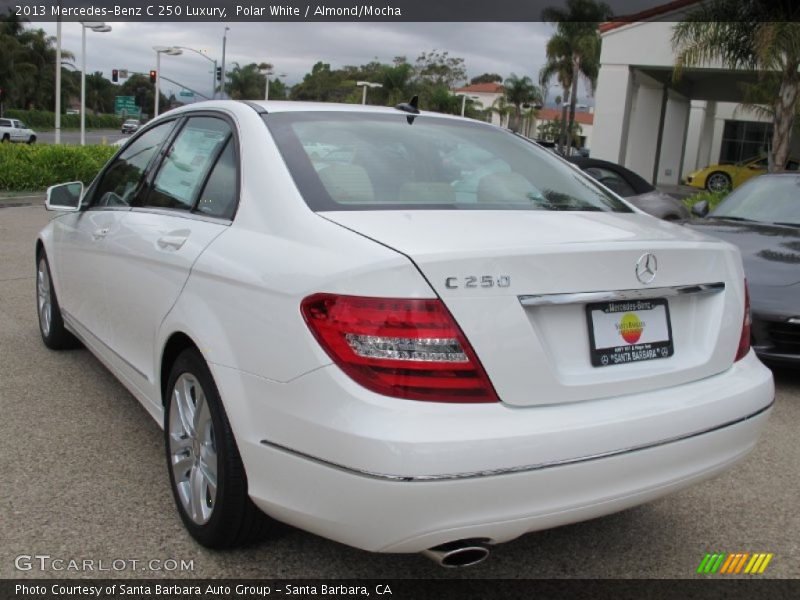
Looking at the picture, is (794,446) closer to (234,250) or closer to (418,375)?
(418,375)

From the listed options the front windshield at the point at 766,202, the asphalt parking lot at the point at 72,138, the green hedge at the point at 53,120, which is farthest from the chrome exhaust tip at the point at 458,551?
the green hedge at the point at 53,120

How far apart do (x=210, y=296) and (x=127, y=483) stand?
1.12 metres

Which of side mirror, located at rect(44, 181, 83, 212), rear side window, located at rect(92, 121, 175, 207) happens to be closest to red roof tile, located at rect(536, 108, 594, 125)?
side mirror, located at rect(44, 181, 83, 212)

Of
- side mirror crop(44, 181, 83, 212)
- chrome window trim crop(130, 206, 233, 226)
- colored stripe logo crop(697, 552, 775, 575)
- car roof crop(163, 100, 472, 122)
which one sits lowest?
colored stripe logo crop(697, 552, 775, 575)

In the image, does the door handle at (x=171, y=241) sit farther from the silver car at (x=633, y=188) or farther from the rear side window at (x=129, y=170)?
the silver car at (x=633, y=188)

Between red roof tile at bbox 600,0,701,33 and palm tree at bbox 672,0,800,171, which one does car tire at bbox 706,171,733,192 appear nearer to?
red roof tile at bbox 600,0,701,33

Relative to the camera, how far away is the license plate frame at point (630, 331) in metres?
2.19

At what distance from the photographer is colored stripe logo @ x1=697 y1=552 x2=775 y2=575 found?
2.71m

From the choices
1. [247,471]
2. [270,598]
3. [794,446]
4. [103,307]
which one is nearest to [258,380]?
[247,471]

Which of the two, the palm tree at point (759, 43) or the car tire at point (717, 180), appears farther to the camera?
the car tire at point (717, 180)

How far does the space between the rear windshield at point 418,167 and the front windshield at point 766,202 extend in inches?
134

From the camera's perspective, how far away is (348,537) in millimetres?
2043

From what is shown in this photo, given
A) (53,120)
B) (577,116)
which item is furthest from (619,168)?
(577,116)

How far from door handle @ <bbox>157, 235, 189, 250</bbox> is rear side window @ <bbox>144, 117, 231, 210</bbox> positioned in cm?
15
